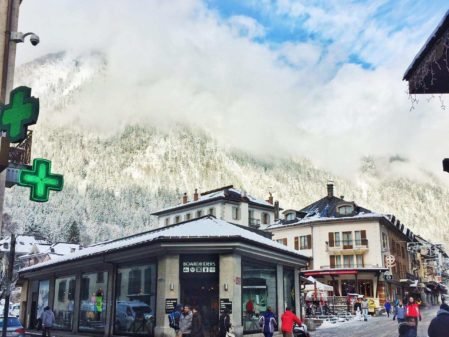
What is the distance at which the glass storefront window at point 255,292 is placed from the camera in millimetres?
21641

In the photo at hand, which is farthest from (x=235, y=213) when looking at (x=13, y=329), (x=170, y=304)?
(x=13, y=329)

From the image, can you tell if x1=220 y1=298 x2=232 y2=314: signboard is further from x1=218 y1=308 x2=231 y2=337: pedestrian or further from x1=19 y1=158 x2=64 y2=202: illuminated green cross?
x1=19 y1=158 x2=64 y2=202: illuminated green cross

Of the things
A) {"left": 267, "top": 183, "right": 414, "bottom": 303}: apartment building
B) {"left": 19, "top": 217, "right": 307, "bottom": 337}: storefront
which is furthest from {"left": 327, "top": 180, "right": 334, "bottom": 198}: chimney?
Result: {"left": 19, "top": 217, "right": 307, "bottom": 337}: storefront

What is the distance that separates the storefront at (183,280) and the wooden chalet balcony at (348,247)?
1070 inches

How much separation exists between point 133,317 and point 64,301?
23.8 feet

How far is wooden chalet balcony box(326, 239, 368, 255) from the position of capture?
51500mm

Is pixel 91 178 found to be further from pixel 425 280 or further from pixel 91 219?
pixel 425 280

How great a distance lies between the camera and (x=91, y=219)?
431ft

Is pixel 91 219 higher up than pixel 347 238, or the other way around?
pixel 91 219

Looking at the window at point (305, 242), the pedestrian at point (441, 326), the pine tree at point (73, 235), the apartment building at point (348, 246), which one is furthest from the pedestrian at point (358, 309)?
the pine tree at point (73, 235)

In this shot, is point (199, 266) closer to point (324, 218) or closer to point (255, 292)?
point (255, 292)

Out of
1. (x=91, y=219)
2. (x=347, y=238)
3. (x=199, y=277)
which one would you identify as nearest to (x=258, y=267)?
(x=199, y=277)

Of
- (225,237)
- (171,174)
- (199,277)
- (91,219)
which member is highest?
(171,174)

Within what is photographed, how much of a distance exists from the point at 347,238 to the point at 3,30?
48.6 meters
